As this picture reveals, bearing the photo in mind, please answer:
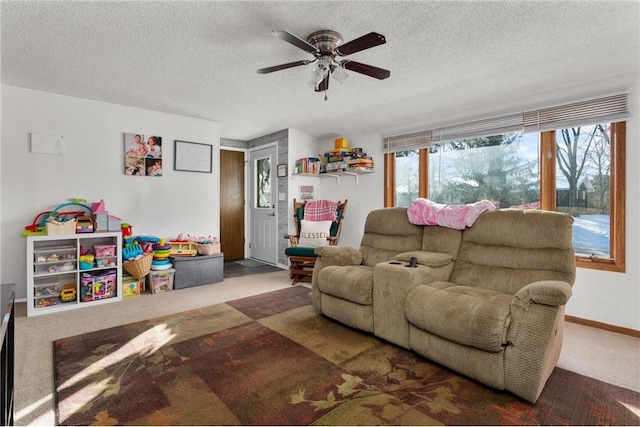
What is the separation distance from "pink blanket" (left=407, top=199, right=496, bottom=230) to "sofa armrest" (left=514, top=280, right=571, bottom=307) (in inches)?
39.6

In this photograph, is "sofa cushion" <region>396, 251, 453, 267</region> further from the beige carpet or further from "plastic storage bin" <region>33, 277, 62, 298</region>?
"plastic storage bin" <region>33, 277, 62, 298</region>

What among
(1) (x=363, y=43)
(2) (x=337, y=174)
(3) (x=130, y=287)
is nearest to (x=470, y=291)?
(1) (x=363, y=43)

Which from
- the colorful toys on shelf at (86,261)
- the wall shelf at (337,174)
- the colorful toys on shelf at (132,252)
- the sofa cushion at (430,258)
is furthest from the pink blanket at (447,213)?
the colorful toys on shelf at (86,261)

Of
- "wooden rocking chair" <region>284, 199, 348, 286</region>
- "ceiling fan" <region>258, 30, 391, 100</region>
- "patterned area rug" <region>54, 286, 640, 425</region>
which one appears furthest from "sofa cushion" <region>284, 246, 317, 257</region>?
"ceiling fan" <region>258, 30, 391, 100</region>

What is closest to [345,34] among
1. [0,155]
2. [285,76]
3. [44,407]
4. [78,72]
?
[285,76]

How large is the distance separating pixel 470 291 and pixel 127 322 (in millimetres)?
2838

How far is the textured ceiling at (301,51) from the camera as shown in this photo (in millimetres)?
1971

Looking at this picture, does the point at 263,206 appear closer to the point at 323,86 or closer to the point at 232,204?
the point at 232,204

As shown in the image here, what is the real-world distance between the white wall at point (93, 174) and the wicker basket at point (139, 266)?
54 cm

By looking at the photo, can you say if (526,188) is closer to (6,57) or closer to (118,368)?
(118,368)

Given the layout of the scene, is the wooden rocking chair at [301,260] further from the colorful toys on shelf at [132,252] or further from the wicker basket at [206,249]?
the colorful toys on shelf at [132,252]

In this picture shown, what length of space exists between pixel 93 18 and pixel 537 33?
9.51 feet

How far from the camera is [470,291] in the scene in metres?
2.24

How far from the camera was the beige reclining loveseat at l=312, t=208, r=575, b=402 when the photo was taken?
5.70 ft
